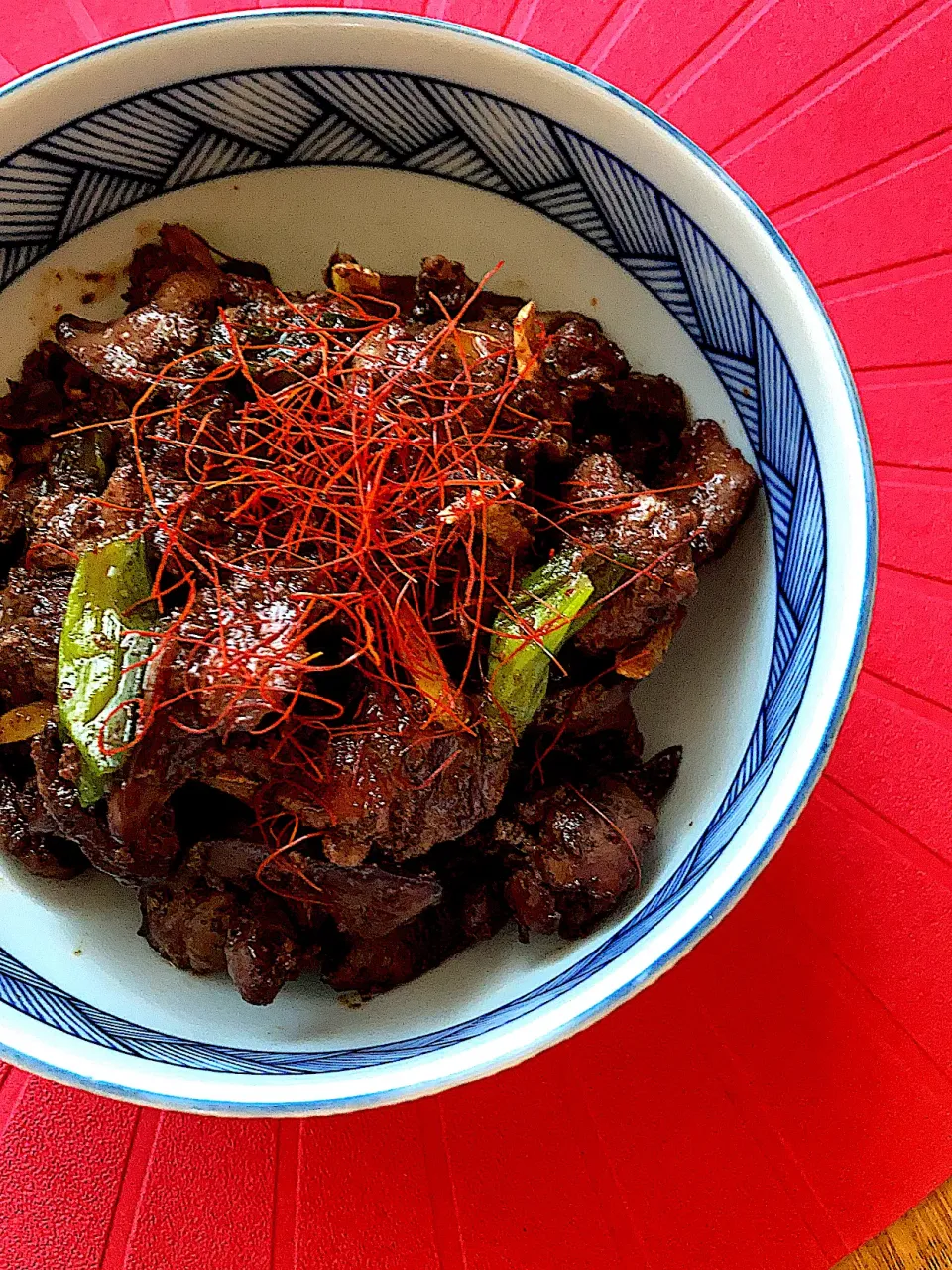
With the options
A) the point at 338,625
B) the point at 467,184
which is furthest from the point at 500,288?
the point at 338,625

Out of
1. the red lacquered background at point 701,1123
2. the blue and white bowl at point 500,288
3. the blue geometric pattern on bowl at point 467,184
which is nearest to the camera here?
the blue and white bowl at point 500,288

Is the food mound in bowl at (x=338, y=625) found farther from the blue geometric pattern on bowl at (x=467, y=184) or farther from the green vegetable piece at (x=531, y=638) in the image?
the blue geometric pattern on bowl at (x=467, y=184)

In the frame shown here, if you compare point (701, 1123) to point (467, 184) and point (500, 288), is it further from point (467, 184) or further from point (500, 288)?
point (467, 184)

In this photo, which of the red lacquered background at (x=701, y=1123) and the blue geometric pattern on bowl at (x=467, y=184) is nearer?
the blue geometric pattern on bowl at (x=467, y=184)

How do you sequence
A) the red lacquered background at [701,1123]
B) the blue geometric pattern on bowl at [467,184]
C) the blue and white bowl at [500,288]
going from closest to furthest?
the blue and white bowl at [500,288], the blue geometric pattern on bowl at [467,184], the red lacquered background at [701,1123]

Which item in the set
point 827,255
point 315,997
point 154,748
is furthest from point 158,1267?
point 827,255

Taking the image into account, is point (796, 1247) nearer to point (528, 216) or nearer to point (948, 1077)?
point (948, 1077)

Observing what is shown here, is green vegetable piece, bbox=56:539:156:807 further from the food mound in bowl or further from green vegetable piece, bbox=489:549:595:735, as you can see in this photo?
green vegetable piece, bbox=489:549:595:735

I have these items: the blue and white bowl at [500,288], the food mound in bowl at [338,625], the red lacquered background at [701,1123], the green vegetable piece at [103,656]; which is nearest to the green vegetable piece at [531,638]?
the food mound in bowl at [338,625]
